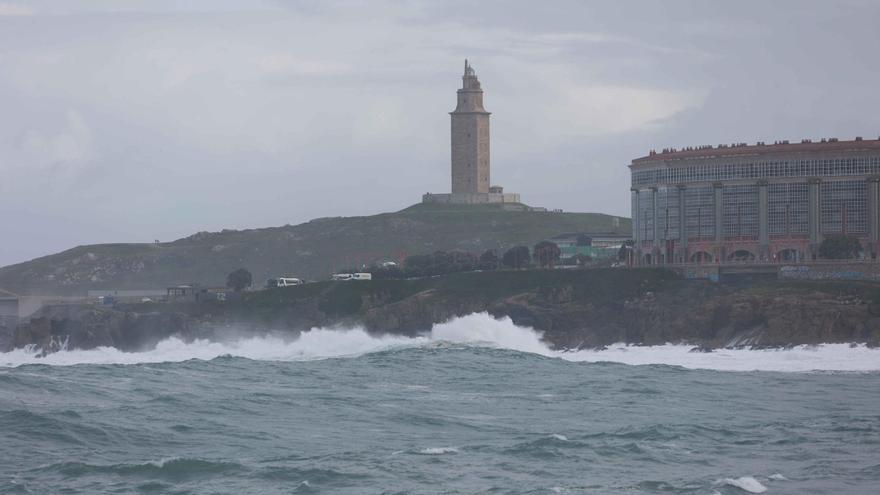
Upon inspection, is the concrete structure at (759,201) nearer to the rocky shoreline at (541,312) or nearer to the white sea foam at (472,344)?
the rocky shoreline at (541,312)

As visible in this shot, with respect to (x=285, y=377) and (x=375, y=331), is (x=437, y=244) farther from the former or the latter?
(x=285, y=377)

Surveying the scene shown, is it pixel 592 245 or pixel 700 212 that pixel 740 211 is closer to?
pixel 700 212

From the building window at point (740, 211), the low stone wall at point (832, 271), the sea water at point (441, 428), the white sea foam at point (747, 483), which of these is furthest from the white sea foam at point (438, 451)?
the building window at point (740, 211)

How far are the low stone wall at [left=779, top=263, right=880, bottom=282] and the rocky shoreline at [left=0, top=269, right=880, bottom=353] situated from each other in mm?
2639

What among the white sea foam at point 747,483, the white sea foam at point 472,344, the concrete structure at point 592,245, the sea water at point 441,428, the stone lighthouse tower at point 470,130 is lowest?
the white sea foam at point 472,344

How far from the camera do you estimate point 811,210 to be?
114062mm

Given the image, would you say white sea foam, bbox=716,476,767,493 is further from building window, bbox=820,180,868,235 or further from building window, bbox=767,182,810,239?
building window, bbox=767,182,810,239

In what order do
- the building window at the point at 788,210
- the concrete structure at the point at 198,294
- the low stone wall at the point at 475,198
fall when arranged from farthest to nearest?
the low stone wall at the point at 475,198 → the concrete structure at the point at 198,294 → the building window at the point at 788,210

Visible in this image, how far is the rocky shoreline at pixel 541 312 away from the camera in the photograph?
304 feet

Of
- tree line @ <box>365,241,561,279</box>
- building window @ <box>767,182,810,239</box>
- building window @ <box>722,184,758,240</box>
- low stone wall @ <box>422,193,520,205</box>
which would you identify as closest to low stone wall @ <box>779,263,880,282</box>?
building window @ <box>767,182,810,239</box>

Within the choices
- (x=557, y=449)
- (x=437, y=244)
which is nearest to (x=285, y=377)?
(x=557, y=449)

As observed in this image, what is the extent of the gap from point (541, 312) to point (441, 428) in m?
59.7

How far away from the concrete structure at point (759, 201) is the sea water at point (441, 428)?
121ft

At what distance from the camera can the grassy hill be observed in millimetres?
169875
